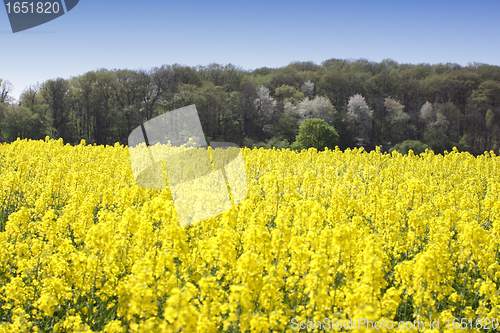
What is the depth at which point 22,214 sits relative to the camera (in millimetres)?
6109

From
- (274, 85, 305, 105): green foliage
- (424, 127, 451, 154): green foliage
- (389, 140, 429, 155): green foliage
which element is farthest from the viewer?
(274, 85, 305, 105): green foliage

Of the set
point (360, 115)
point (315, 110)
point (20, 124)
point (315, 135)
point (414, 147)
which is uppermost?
point (20, 124)

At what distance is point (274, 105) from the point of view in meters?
59.1

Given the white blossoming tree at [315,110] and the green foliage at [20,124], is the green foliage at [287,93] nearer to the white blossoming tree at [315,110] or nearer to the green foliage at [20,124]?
the white blossoming tree at [315,110]

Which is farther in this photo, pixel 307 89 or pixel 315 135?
pixel 307 89

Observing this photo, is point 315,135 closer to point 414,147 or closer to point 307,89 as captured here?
point 414,147

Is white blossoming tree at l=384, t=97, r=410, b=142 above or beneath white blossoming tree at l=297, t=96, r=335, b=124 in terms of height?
beneath

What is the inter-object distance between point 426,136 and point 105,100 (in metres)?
56.6

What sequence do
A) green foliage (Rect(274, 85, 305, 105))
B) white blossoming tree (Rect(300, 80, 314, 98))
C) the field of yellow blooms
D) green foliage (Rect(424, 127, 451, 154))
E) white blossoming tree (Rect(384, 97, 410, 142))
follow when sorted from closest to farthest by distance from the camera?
the field of yellow blooms < green foliage (Rect(424, 127, 451, 154)) < green foliage (Rect(274, 85, 305, 105)) < white blossoming tree (Rect(384, 97, 410, 142)) < white blossoming tree (Rect(300, 80, 314, 98))

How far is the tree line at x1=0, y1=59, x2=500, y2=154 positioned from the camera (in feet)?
162

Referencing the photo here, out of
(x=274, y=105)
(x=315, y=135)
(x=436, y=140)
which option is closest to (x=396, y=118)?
(x=436, y=140)


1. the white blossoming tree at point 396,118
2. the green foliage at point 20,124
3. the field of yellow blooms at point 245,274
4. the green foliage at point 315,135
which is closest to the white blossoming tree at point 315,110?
the white blossoming tree at point 396,118

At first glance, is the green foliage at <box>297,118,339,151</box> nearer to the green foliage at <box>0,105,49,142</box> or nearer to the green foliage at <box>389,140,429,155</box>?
the green foliage at <box>389,140,429,155</box>

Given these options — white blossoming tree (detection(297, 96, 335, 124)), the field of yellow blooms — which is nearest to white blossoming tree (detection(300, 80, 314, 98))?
white blossoming tree (detection(297, 96, 335, 124))
